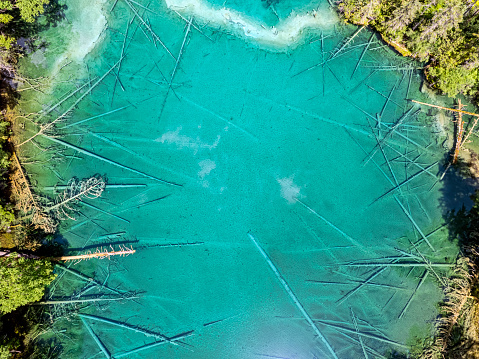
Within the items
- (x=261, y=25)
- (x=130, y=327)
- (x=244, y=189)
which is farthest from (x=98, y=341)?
(x=261, y=25)

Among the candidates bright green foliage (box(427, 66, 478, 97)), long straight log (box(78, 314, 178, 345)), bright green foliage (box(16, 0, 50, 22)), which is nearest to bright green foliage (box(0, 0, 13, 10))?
bright green foliage (box(16, 0, 50, 22))

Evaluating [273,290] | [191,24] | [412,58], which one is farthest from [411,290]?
[191,24]

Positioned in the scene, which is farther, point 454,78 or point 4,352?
point 454,78

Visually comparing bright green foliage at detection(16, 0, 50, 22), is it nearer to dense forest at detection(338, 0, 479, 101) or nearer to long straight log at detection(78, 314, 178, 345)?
dense forest at detection(338, 0, 479, 101)

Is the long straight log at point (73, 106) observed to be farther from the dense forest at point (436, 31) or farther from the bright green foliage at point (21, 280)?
the dense forest at point (436, 31)

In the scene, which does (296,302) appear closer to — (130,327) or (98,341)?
(130,327)

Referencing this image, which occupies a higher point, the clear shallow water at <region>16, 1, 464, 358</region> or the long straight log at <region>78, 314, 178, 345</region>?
the clear shallow water at <region>16, 1, 464, 358</region>
